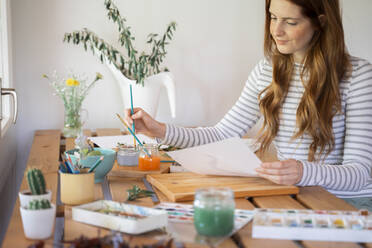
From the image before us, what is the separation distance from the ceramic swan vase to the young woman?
707 mm

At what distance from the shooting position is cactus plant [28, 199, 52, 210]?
3.34 ft

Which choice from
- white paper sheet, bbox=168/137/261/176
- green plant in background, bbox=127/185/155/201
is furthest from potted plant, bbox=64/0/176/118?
green plant in background, bbox=127/185/155/201

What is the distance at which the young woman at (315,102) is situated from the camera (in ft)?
5.22

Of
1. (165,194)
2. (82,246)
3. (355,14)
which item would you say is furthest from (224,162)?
(355,14)

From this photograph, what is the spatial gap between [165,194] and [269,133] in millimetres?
619

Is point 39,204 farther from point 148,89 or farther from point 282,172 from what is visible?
point 148,89

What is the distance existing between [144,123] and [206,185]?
43 centimetres

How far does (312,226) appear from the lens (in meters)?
1.06

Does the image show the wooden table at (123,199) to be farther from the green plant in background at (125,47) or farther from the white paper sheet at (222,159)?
the green plant in background at (125,47)

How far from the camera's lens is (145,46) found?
277 cm

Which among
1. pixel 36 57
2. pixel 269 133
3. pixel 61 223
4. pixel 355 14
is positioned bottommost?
pixel 61 223

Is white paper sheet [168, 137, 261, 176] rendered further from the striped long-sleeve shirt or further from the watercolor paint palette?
the watercolor paint palette

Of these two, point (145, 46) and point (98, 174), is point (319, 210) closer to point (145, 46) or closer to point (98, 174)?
point (98, 174)

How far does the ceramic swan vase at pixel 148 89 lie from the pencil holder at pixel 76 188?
1.32 metres
